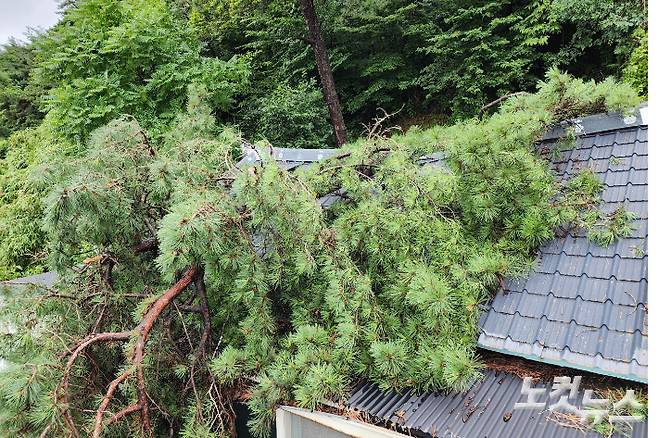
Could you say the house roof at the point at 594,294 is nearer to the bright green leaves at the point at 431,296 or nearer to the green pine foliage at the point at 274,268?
the green pine foliage at the point at 274,268

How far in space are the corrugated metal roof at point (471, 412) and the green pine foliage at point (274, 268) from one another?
0.29 ft

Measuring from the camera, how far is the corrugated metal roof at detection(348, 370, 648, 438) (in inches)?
83.3

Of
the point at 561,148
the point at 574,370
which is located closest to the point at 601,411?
the point at 574,370

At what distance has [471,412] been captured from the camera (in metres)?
2.28

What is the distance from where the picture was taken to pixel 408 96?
40.1 feet

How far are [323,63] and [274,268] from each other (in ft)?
26.2

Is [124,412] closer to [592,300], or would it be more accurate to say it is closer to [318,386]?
[318,386]

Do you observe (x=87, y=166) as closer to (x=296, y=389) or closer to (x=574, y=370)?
(x=296, y=389)

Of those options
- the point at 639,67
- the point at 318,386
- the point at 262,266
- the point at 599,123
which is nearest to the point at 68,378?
the point at 262,266

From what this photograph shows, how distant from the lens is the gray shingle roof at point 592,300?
7.55 feet

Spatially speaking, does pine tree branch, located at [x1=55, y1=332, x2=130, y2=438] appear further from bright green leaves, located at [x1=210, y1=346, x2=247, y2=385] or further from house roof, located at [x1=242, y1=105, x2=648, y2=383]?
house roof, located at [x1=242, y1=105, x2=648, y2=383]

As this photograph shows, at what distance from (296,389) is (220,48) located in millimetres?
13220

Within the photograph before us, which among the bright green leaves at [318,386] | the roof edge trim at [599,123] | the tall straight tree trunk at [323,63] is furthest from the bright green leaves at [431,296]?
the tall straight tree trunk at [323,63]

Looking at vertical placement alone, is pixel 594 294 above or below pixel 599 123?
below
